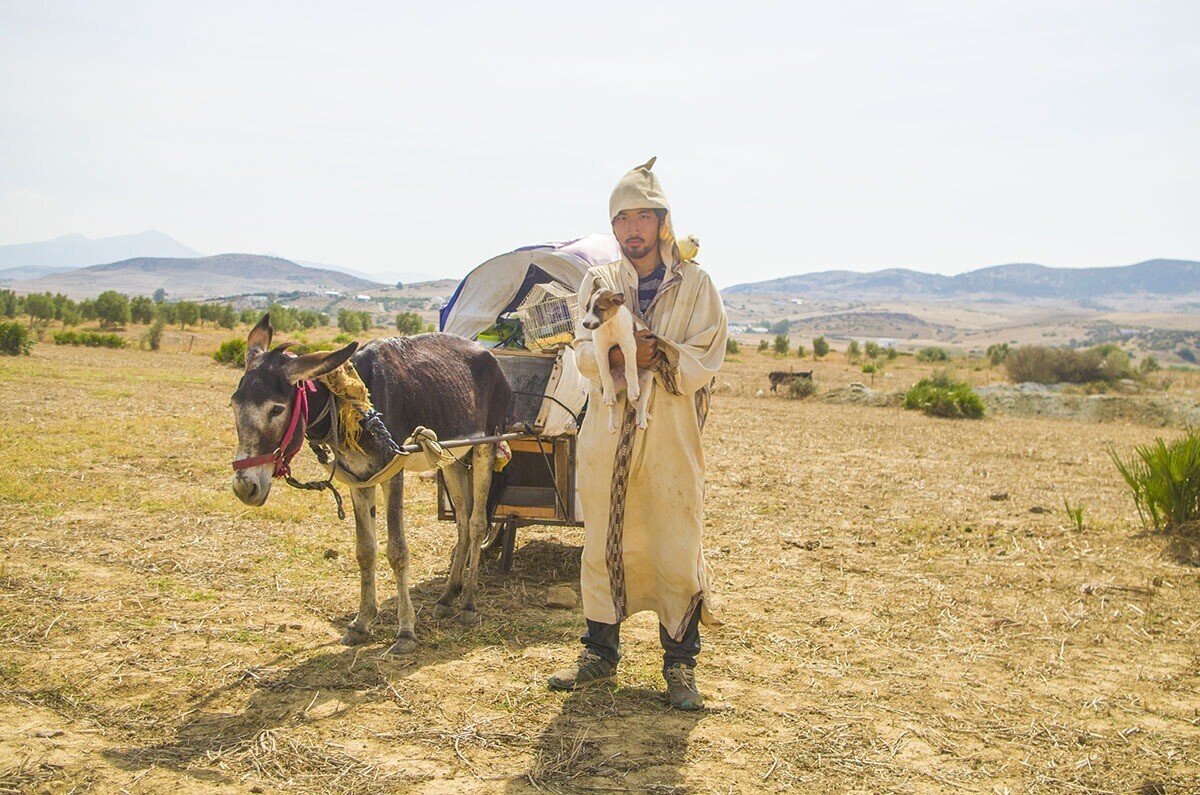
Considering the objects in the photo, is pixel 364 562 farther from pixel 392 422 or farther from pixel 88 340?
pixel 88 340

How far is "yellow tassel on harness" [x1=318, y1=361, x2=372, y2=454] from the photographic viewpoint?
5.20m

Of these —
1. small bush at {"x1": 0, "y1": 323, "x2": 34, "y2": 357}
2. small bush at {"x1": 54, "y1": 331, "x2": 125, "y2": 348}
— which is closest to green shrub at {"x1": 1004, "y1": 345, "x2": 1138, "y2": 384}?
small bush at {"x1": 54, "y1": 331, "x2": 125, "y2": 348}

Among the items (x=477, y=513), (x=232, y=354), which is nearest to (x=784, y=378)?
(x=232, y=354)

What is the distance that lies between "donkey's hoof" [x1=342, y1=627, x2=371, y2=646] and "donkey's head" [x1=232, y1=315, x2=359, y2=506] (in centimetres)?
143

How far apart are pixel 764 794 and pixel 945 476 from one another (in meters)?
9.99

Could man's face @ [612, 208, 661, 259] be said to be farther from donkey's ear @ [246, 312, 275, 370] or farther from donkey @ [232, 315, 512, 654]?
donkey's ear @ [246, 312, 275, 370]

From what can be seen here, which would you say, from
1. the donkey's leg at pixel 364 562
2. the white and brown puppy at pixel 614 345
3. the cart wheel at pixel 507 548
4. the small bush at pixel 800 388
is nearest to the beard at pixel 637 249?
the white and brown puppy at pixel 614 345

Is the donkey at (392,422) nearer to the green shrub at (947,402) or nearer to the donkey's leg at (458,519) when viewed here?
the donkey's leg at (458,519)

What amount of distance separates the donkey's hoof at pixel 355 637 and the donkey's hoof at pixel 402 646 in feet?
0.65

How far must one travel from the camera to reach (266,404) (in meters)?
4.70

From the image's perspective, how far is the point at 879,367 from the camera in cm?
4216

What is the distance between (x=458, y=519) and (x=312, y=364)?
7.27 feet

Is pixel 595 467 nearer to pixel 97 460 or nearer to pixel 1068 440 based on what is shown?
pixel 97 460

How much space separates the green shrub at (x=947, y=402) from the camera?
22.4 meters
